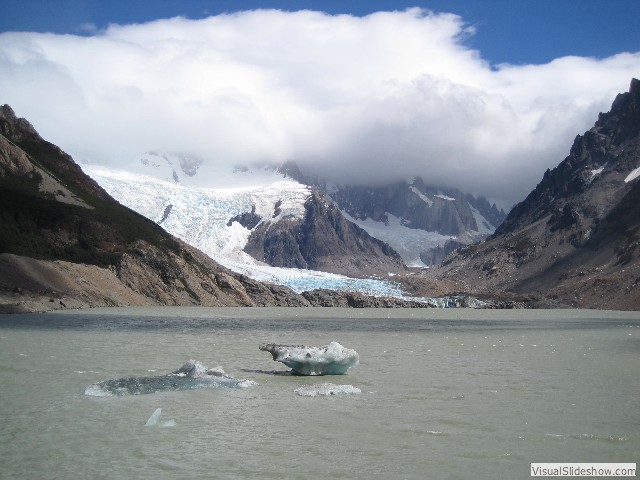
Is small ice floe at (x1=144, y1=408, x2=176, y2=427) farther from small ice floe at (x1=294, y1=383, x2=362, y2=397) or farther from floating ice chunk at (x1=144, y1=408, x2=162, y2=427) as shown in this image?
small ice floe at (x1=294, y1=383, x2=362, y2=397)

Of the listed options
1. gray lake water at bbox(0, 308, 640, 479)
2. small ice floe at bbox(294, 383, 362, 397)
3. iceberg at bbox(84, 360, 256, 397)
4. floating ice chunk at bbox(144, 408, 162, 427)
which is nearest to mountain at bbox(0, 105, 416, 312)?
iceberg at bbox(84, 360, 256, 397)

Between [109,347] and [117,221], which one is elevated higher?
[117,221]

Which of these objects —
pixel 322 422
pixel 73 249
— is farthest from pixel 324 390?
pixel 73 249

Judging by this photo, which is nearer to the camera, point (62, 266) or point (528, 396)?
point (528, 396)

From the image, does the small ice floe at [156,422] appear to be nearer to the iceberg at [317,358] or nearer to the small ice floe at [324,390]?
the small ice floe at [324,390]

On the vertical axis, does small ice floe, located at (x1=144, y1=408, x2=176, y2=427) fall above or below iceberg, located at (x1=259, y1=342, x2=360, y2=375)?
below

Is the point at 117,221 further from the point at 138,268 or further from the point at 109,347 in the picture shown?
the point at 109,347

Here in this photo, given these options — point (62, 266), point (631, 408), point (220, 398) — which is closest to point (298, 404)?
point (220, 398)
